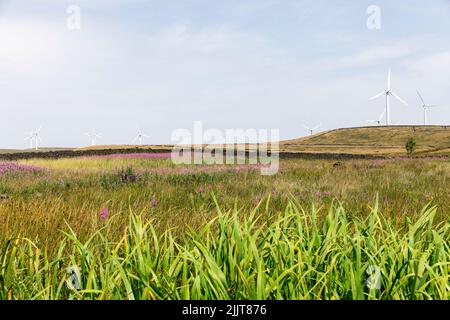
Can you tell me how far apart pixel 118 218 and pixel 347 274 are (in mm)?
3545

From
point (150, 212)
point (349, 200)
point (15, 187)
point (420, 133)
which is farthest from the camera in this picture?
point (420, 133)

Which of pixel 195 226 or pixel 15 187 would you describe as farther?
pixel 15 187

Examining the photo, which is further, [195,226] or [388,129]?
[388,129]

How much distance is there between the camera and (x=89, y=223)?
5277mm

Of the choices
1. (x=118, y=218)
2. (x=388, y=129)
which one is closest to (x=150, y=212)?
(x=118, y=218)

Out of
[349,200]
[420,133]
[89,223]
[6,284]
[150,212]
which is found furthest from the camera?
[420,133]

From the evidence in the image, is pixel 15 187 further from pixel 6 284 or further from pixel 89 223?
pixel 6 284

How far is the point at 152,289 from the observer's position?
103 inches

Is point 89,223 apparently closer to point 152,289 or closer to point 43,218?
point 43,218
